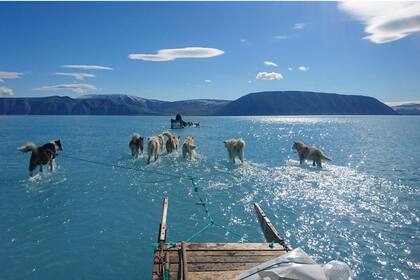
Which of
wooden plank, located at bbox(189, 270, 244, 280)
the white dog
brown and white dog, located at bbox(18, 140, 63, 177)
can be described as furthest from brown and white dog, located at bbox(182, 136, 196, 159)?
wooden plank, located at bbox(189, 270, 244, 280)

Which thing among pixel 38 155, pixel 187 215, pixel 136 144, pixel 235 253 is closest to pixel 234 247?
pixel 235 253

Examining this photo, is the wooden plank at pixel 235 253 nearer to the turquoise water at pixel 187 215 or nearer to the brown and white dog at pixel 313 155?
the turquoise water at pixel 187 215

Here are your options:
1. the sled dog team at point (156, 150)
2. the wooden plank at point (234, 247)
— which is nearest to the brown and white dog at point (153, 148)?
the sled dog team at point (156, 150)

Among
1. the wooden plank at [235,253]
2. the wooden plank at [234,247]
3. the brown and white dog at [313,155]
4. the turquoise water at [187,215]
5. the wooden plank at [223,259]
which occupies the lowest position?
the turquoise water at [187,215]

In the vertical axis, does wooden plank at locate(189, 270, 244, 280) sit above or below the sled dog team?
below

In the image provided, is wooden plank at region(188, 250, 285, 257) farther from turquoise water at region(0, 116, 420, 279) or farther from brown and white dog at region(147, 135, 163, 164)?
brown and white dog at region(147, 135, 163, 164)

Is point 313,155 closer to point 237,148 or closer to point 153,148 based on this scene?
point 237,148

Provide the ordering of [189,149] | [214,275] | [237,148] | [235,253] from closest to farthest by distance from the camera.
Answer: [214,275] → [235,253] → [237,148] → [189,149]

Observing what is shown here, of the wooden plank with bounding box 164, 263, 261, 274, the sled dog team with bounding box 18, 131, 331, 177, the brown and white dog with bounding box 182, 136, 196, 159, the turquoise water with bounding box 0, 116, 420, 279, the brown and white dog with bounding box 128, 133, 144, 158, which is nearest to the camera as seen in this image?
the wooden plank with bounding box 164, 263, 261, 274

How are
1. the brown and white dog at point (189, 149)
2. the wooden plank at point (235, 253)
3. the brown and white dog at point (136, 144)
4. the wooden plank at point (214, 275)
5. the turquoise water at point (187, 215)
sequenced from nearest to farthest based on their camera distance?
the wooden plank at point (214, 275), the wooden plank at point (235, 253), the turquoise water at point (187, 215), the brown and white dog at point (189, 149), the brown and white dog at point (136, 144)

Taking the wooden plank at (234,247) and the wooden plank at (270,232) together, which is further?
the wooden plank at (270,232)

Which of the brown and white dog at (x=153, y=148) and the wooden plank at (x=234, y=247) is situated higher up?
the brown and white dog at (x=153, y=148)

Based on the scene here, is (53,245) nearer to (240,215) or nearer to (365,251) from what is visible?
(240,215)

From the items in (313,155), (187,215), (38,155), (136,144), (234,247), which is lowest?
(187,215)
